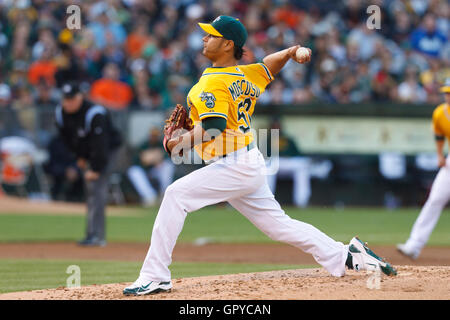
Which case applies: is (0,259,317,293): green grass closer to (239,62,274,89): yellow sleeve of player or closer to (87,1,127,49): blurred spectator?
(239,62,274,89): yellow sleeve of player

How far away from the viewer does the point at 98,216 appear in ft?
37.0

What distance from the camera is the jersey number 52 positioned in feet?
20.2

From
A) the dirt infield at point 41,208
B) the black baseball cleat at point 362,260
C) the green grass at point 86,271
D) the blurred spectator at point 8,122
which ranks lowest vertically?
the dirt infield at point 41,208

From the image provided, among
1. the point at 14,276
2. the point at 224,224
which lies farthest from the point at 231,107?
the point at 224,224

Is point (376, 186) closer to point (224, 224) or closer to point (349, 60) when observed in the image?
point (349, 60)

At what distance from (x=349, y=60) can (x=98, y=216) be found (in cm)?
989

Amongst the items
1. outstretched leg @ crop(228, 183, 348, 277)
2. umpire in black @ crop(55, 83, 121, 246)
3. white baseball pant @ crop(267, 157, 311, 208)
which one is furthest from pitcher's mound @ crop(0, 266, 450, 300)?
white baseball pant @ crop(267, 157, 311, 208)

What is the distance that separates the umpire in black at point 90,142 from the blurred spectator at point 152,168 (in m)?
6.12

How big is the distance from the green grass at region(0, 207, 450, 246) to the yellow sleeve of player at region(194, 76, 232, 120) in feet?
19.6

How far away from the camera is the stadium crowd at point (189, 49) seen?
18406mm

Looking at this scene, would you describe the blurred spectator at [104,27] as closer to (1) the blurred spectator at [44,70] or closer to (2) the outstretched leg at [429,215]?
(1) the blurred spectator at [44,70]

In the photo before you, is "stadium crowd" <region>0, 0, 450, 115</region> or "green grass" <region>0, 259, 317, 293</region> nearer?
"green grass" <region>0, 259, 317, 293</region>

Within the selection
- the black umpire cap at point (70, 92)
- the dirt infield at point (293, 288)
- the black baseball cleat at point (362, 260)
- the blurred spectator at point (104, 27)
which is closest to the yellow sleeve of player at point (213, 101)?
the dirt infield at point (293, 288)

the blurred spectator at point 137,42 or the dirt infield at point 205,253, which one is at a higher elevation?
the blurred spectator at point 137,42
